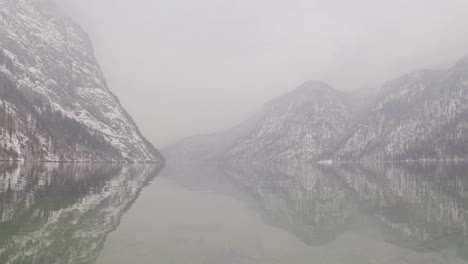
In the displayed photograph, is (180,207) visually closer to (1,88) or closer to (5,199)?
(5,199)

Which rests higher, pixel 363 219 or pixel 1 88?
pixel 1 88

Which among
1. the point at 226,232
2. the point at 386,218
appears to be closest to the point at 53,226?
the point at 226,232

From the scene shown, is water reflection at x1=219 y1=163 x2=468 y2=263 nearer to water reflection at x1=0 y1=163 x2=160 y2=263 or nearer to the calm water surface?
the calm water surface

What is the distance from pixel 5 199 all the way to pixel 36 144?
17840 centimetres

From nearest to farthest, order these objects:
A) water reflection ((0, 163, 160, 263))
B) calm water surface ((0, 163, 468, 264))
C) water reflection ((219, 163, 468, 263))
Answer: water reflection ((0, 163, 160, 263)) → calm water surface ((0, 163, 468, 264)) → water reflection ((219, 163, 468, 263))

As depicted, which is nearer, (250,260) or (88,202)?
(250,260)

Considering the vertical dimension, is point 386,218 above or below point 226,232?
above

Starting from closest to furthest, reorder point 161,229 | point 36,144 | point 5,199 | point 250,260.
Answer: point 250,260
point 161,229
point 5,199
point 36,144

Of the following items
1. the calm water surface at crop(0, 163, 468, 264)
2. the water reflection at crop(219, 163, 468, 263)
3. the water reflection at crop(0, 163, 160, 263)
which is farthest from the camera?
the water reflection at crop(219, 163, 468, 263)

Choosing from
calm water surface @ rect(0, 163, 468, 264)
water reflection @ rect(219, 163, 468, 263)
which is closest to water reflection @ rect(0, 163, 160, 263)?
calm water surface @ rect(0, 163, 468, 264)

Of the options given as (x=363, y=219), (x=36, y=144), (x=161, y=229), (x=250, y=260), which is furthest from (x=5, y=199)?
(x=36, y=144)

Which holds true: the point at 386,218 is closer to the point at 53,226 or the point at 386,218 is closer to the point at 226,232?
the point at 226,232

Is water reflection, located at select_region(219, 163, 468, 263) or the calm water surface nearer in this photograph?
the calm water surface

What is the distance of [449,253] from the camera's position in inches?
957
